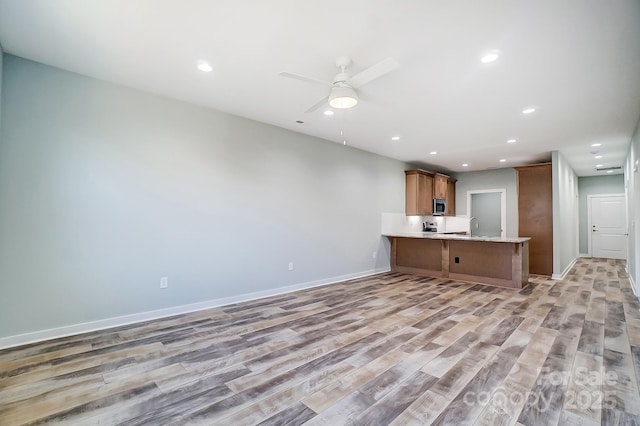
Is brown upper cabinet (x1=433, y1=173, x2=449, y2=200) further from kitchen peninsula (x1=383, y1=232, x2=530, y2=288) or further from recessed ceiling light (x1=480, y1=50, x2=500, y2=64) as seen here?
recessed ceiling light (x1=480, y1=50, x2=500, y2=64)

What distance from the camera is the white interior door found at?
28.6 feet

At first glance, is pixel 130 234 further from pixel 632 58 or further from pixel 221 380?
pixel 632 58

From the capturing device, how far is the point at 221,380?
218cm

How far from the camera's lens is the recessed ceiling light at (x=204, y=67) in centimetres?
281

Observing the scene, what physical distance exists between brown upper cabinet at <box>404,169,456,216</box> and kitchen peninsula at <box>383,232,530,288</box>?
3.38 feet

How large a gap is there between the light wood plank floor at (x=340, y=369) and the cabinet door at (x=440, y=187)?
14.1ft

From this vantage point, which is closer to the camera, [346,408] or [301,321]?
[346,408]

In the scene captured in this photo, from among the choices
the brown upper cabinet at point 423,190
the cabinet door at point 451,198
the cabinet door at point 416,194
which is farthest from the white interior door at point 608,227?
the cabinet door at point 416,194

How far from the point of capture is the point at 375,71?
2420 millimetres

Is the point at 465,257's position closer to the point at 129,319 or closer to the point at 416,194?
the point at 416,194

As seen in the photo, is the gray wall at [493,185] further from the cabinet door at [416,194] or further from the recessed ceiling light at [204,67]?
the recessed ceiling light at [204,67]

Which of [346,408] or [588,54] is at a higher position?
[588,54]

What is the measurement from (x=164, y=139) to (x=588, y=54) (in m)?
4.31

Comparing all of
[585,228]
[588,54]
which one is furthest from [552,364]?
[585,228]
